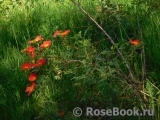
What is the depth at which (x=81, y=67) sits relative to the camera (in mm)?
2355

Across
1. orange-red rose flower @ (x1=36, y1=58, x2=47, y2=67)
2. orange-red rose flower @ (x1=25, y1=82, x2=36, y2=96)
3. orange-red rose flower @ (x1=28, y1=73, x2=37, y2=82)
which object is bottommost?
orange-red rose flower @ (x1=25, y1=82, x2=36, y2=96)

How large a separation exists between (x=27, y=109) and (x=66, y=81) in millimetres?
339

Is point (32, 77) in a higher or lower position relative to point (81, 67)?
lower

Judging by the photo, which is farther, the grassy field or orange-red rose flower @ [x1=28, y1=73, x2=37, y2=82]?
orange-red rose flower @ [x1=28, y1=73, x2=37, y2=82]

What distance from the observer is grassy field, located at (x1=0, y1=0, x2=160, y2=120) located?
2.21 m

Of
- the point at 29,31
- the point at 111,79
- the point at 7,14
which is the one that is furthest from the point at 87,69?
the point at 7,14

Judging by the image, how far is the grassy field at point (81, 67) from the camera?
7.25ft

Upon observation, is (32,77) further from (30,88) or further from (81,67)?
(81,67)

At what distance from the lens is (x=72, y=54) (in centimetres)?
236

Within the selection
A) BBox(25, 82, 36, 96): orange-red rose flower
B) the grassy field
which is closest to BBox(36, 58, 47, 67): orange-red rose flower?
the grassy field

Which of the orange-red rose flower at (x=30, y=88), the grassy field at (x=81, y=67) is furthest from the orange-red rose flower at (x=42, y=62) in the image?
the orange-red rose flower at (x=30, y=88)

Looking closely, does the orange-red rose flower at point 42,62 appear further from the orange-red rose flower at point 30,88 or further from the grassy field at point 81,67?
the orange-red rose flower at point 30,88

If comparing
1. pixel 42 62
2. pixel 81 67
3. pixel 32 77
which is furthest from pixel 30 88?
pixel 81 67

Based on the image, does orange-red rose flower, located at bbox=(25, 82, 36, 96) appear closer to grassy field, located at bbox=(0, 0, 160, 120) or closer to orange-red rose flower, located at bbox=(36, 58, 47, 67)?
grassy field, located at bbox=(0, 0, 160, 120)
